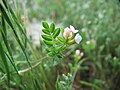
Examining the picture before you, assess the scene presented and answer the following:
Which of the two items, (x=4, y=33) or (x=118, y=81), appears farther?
(x=118, y=81)

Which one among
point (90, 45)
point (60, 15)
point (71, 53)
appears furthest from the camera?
point (60, 15)

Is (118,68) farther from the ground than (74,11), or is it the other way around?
(74,11)

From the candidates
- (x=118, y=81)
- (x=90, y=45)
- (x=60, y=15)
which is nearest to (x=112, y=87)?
(x=118, y=81)

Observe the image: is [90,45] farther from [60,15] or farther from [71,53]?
[60,15]

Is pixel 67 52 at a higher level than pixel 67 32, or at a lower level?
lower

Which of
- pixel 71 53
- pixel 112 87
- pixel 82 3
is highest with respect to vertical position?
pixel 82 3

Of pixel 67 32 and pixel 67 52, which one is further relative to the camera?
pixel 67 52

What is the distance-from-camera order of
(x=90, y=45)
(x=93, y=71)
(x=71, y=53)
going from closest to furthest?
(x=90, y=45), (x=93, y=71), (x=71, y=53)
